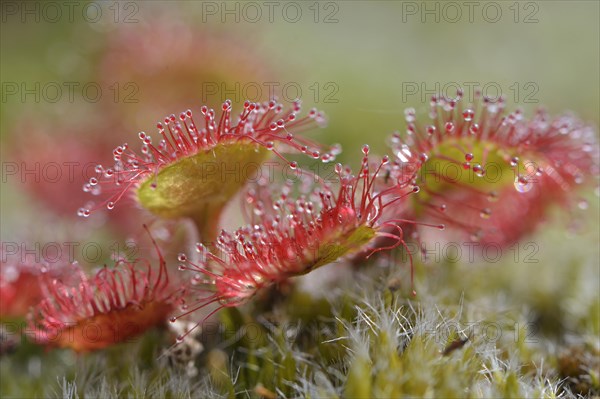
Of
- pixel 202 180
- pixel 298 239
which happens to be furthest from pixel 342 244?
pixel 202 180

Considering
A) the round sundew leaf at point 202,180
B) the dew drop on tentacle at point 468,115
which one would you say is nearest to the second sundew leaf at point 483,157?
the dew drop on tentacle at point 468,115

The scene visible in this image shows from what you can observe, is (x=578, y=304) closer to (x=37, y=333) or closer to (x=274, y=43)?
(x=37, y=333)

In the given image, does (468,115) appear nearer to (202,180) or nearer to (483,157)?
(483,157)

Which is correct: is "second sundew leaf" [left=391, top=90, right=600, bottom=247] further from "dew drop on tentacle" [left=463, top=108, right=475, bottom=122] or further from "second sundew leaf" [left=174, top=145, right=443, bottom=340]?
"second sundew leaf" [left=174, top=145, right=443, bottom=340]

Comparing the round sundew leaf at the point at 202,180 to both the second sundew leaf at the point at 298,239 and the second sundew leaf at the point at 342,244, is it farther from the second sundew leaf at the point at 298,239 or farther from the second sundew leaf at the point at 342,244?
the second sundew leaf at the point at 342,244

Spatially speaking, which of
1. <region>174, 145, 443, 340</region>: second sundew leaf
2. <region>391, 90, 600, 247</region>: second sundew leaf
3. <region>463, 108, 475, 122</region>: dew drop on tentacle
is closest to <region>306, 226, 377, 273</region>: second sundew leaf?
<region>174, 145, 443, 340</region>: second sundew leaf

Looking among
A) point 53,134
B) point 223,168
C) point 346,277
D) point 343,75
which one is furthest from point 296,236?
point 343,75

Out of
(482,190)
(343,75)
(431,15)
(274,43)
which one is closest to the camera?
(482,190)
